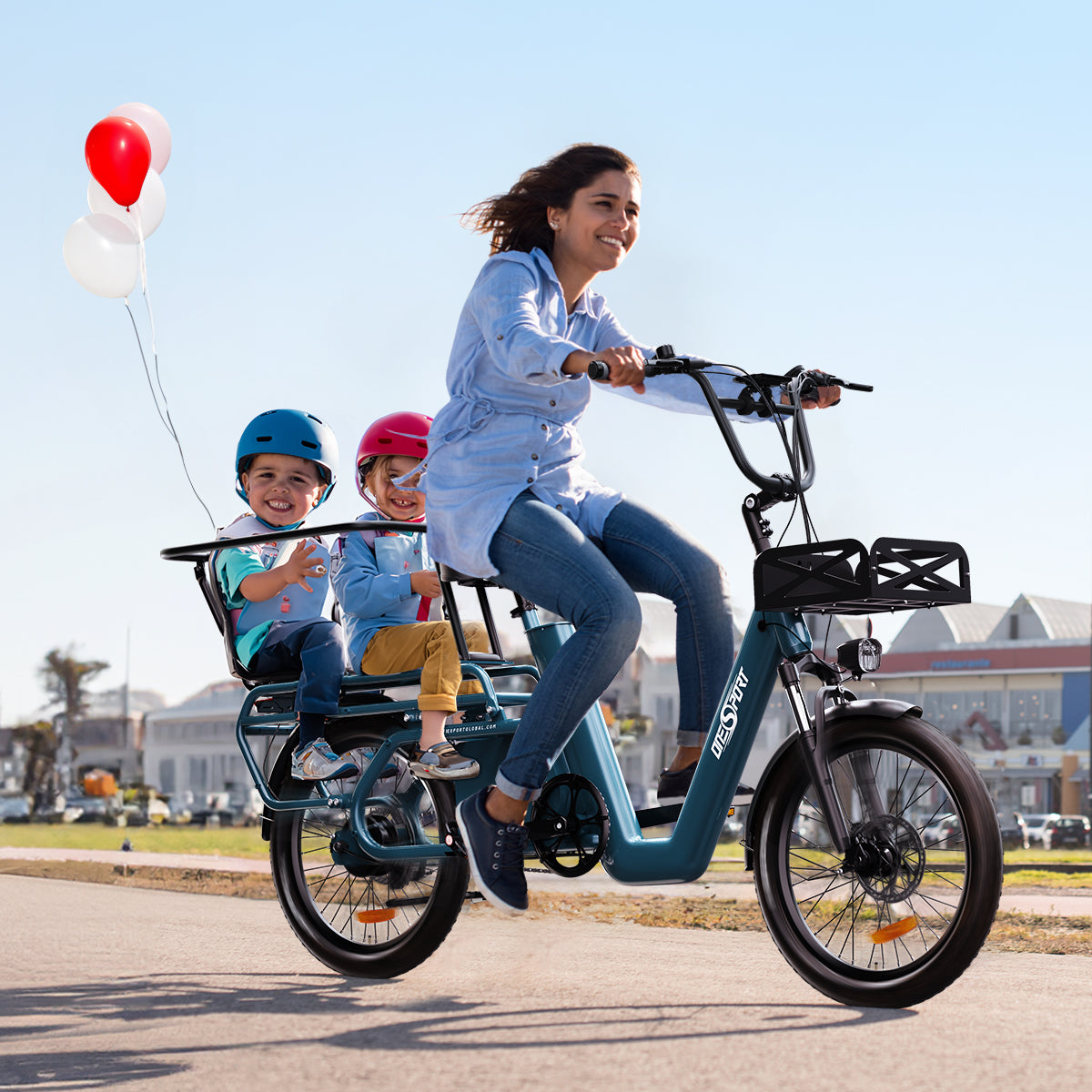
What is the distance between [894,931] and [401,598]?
1.75 metres

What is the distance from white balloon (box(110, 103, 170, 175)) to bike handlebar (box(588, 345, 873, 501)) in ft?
15.2

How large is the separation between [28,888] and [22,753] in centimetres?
6692

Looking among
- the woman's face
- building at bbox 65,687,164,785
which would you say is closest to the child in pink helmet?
the woman's face

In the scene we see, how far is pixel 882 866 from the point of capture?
311 centimetres

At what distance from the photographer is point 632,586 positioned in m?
3.75

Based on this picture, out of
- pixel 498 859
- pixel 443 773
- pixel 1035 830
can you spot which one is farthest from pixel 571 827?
pixel 1035 830

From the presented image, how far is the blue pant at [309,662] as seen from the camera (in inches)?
163

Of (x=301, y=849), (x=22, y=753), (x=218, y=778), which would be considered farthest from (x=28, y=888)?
(x=22, y=753)

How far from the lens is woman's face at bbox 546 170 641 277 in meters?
3.67

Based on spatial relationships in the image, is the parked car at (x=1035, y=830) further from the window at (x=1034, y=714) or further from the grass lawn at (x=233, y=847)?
the window at (x=1034, y=714)

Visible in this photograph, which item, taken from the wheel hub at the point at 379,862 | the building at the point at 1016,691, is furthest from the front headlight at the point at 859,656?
the building at the point at 1016,691

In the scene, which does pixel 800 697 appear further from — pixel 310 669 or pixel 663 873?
pixel 310 669

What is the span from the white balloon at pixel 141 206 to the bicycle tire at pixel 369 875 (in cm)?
360

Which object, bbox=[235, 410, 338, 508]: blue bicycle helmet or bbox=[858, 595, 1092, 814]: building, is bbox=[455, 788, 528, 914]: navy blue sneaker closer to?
bbox=[235, 410, 338, 508]: blue bicycle helmet
